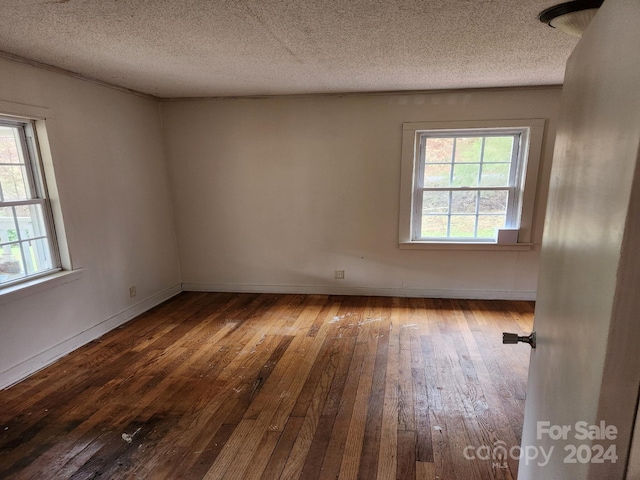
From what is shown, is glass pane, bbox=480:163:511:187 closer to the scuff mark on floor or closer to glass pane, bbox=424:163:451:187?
glass pane, bbox=424:163:451:187

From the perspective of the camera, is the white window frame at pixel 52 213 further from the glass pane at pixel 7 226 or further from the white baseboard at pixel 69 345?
the white baseboard at pixel 69 345

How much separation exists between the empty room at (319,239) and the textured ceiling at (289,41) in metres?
0.02

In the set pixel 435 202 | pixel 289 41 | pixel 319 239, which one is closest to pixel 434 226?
pixel 435 202

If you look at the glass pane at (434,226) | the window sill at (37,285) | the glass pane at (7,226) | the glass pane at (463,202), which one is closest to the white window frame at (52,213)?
the window sill at (37,285)

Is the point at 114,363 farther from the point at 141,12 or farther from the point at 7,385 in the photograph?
the point at 141,12

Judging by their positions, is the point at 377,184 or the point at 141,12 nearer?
the point at 141,12

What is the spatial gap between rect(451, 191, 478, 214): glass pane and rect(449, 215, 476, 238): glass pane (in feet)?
0.22

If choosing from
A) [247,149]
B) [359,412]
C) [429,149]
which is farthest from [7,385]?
[429,149]

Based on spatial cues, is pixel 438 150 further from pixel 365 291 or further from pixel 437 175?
pixel 365 291

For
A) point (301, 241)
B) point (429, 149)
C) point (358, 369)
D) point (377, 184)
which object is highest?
point (429, 149)

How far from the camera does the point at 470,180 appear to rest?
354cm

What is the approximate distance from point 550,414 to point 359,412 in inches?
A: 49.9

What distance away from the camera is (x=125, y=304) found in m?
3.35

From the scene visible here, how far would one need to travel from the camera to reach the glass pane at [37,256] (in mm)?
2522
